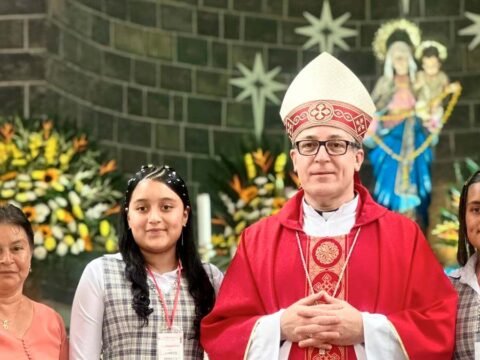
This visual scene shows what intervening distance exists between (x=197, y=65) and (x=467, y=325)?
4.65 meters

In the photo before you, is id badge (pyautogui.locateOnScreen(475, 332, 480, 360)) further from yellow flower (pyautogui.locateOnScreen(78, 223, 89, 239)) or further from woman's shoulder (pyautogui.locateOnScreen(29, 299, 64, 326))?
yellow flower (pyautogui.locateOnScreen(78, 223, 89, 239))

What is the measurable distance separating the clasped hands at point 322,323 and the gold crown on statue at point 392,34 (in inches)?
181

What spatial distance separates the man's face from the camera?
4.79 metres

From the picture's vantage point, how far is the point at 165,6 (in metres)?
9.02

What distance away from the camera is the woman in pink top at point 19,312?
4.79m

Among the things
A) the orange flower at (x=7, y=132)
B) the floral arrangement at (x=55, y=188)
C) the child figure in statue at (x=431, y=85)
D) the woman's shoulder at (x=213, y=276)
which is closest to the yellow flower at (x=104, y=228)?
the floral arrangement at (x=55, y=188)

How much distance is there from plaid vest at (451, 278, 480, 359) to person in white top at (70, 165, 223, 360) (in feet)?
3.11

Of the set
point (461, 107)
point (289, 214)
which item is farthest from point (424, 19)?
point (289, 214)

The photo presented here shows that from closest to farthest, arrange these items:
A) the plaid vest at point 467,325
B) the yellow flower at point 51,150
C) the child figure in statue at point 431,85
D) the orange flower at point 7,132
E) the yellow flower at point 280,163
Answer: the plaid vest at point 467,325 → the yellow flower at point 51,150 → the orange flower at point 7,132 → the yellow flower at point 280,163 → the child figure in statue at point 431,85

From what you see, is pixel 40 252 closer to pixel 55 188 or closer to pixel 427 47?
pixel 55 188

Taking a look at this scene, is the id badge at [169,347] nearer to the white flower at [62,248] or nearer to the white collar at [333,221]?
the white collar at [333,221]

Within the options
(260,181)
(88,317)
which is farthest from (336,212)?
(260,181)

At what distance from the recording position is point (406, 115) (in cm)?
886

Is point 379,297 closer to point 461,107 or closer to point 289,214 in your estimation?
point 289,214
